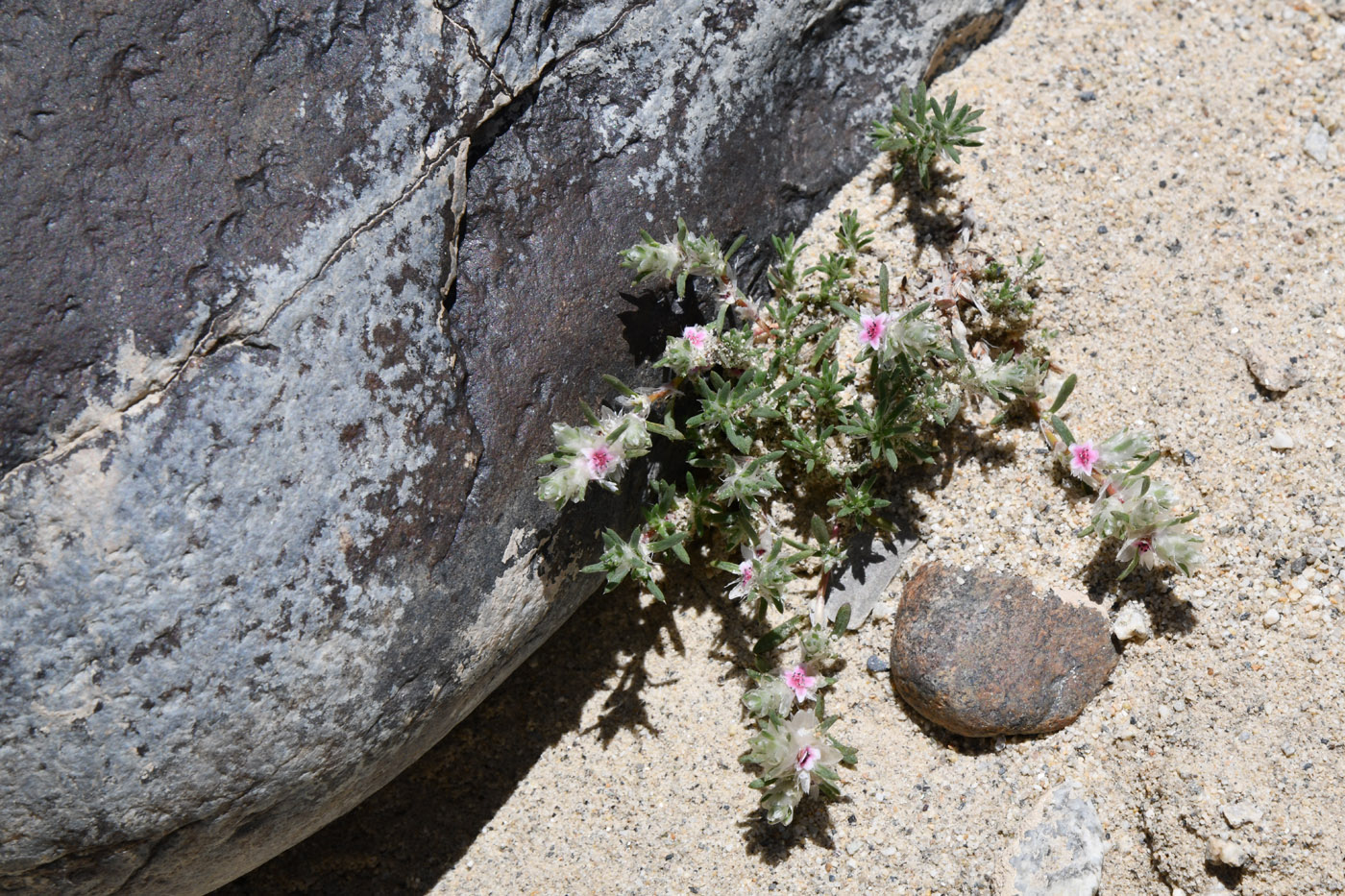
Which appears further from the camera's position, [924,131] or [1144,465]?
[924,131]

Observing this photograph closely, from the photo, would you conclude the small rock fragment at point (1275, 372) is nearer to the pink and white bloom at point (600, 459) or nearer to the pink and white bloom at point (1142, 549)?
the pink and white bloom at point (1142, 549)

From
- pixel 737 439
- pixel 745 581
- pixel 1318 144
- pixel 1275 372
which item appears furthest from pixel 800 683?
pixel 1318 144

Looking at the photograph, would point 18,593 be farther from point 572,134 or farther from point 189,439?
point 572,134

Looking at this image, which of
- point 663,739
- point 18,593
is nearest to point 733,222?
point 663,739

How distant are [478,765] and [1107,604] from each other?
90.1 inches

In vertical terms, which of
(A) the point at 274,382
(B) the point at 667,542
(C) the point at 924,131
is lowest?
(B) the point at 667,542

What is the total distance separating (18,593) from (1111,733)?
3.18m

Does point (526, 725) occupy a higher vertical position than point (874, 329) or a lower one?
lower

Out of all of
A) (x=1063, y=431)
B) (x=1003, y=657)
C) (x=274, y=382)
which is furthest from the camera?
(x=1063, y=431)

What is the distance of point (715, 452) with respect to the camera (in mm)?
3564

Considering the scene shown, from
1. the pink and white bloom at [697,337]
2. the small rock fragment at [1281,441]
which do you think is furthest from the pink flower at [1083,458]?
the pink and white bloom at [697,337]

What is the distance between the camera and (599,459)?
2969 millimetres

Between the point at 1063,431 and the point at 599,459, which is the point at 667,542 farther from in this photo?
the point at 1063,431

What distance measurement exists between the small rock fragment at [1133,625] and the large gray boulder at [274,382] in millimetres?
1792
